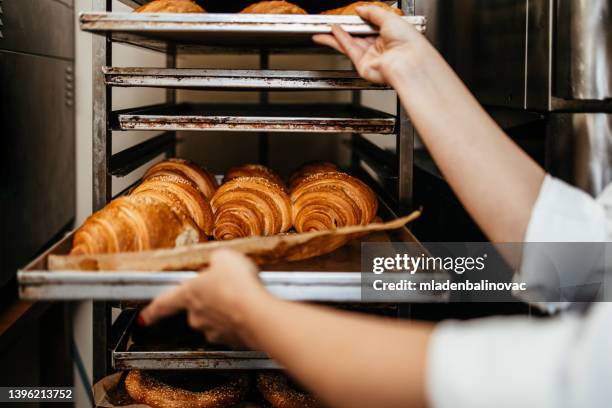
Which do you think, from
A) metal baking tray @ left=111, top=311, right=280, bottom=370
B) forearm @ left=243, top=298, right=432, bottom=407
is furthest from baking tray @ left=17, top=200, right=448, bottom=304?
metal baking tray @ left=111, top=311, right=280, bottom=370

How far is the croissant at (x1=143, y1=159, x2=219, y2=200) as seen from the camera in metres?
1.88

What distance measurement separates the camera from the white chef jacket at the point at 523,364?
0.65 meters

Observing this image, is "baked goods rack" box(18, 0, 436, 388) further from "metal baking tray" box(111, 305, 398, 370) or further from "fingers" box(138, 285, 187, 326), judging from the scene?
"fingers" box(138, 285, 187, 326)

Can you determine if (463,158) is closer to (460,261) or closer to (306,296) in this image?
(306,296)

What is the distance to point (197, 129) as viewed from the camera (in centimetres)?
156

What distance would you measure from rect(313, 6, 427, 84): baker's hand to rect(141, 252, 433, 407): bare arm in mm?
592

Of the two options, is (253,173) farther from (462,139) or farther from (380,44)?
(462,139)

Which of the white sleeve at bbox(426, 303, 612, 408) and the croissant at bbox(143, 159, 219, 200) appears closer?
the white sleeve at bbox(426, 303, 612, 408)

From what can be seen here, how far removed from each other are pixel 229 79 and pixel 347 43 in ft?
1.06

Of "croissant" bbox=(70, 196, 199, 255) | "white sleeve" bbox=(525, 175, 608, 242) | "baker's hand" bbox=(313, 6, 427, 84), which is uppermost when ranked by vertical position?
"baker's hand" bbox=(313, 6, 427, 84)

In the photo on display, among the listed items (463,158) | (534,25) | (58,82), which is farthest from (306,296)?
(58,82)

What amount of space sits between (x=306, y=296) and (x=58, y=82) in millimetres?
1624

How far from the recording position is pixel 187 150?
2885 millimetres

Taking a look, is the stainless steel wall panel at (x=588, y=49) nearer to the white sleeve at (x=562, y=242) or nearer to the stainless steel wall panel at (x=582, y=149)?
the stainless steel wall panel at (x=582, y=149)
